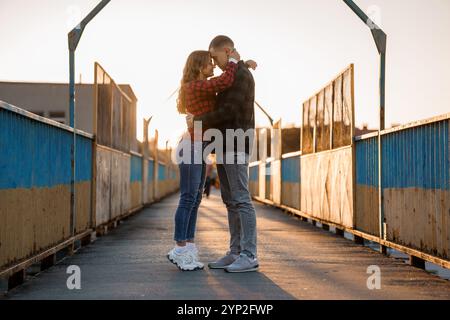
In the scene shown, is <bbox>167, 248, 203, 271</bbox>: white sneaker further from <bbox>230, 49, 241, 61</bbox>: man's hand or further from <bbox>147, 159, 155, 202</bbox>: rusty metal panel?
<bbox>147, 159, 155, 202</bbox>: rusty metal panel

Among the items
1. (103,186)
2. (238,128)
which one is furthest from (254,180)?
(238,128)

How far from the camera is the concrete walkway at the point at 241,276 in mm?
5113

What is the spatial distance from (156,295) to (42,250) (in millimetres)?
2033

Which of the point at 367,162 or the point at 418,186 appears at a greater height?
the point at 367,162

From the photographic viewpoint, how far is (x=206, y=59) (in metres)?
6.29

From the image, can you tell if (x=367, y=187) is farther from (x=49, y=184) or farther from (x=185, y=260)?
(x=49, y=184)

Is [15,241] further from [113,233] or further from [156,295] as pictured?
[113,233]

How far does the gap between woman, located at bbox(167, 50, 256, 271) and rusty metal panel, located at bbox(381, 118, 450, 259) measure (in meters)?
1.76

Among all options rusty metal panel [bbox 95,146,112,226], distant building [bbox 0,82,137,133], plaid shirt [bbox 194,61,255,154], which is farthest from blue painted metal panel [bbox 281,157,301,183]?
distant building [bbox 0,82,137,133]

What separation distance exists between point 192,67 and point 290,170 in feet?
37.5

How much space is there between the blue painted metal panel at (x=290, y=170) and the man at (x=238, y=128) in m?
9.41

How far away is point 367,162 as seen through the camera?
901 cm
